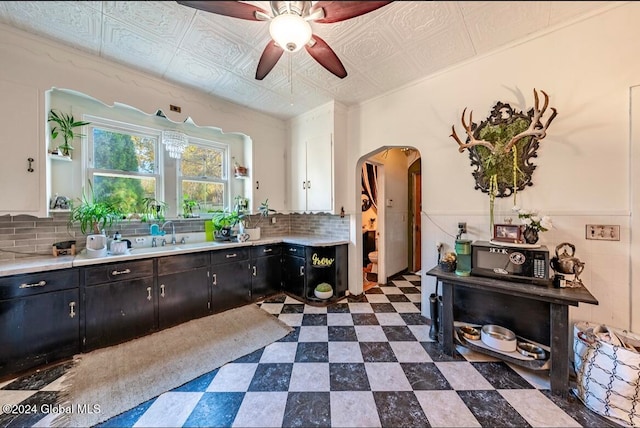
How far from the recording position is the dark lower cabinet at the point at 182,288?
2.58 meters

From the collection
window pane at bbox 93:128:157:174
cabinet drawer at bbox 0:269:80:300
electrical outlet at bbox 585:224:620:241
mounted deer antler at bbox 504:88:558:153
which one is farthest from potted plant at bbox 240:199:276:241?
electrical outlet at bbox 585:224:620:241

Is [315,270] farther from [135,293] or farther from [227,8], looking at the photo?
[227,8]

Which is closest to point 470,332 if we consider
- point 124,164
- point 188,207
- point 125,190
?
point 188,207

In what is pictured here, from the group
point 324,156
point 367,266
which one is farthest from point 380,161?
point 367,266

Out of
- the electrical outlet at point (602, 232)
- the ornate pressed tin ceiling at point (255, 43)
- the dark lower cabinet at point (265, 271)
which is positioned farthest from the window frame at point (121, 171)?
the electrical outlet at point (602, 232)

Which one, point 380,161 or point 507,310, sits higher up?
point 380,161

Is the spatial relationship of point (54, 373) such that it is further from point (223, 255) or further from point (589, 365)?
point (589, 365)

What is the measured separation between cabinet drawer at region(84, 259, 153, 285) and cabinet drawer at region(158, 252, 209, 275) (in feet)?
0.35

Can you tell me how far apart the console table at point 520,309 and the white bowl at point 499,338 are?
71 mm

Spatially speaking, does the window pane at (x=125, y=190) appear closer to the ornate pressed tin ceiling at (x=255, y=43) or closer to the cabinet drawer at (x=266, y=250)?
the ornate pressed tin ceiling at (x=255, y=43)

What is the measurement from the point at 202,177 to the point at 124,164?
0.89 meters

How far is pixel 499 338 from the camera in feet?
6.56

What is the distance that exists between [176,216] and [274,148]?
70.5 inches

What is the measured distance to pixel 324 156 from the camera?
3549 millimetres
